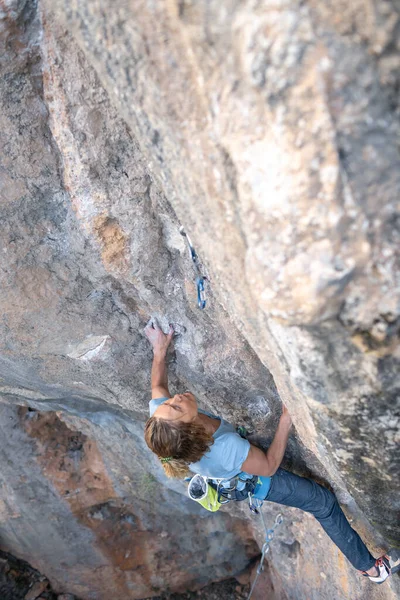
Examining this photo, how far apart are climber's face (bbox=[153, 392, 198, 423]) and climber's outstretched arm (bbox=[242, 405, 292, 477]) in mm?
390

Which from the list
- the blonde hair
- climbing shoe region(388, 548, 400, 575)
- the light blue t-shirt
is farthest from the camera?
climbing shoe region(388, 548, 400, 575)

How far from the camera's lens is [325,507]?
226 cm

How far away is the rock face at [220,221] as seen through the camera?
2.97ft

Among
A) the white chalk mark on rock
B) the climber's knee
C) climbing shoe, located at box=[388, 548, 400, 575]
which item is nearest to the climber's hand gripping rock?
the white chalk mark on rock

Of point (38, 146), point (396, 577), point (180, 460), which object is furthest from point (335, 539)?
point (38, 146)

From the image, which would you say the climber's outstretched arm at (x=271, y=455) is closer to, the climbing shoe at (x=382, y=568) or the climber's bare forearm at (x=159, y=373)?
the climber's bare forearm at (x=159, y=373)

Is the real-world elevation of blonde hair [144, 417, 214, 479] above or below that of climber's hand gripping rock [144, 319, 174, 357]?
below

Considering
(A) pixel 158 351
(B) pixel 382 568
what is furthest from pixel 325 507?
(A) pixel 158 351

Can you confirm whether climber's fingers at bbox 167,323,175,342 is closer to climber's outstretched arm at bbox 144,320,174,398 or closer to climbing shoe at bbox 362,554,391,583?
climber's outstretched arm at bbox 144,320,174,398

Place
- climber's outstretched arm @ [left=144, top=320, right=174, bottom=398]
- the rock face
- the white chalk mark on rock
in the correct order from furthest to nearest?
the white chalk mark on rock → climber's outstretched arm @ [left=144, top=320, right=174, bottom=398] → the rock face

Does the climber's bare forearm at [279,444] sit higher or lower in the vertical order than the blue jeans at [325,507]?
higher

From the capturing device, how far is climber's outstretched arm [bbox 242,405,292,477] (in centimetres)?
204

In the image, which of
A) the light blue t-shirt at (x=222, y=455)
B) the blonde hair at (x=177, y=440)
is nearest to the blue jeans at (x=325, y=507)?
the light blue t-shirt at (x=222, y=455)

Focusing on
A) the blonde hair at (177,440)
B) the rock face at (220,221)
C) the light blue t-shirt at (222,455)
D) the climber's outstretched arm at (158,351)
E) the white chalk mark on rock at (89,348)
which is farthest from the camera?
the white chalk mark on rock at (89,348)
